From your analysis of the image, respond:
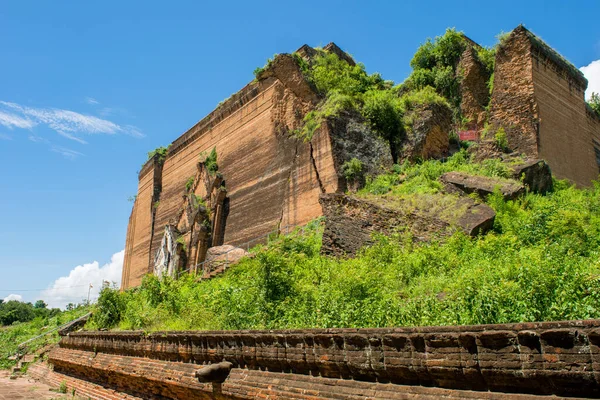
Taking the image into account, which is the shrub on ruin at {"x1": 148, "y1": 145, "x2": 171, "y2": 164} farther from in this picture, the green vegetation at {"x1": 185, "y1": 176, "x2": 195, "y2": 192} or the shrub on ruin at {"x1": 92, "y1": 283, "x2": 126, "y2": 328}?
the shrub on ruin at {"x1": 92, "y1": 283, "x2": 126, "y2": 328}

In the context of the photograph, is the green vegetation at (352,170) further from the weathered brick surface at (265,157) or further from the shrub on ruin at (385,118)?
the shrub on ruin at (385,118)

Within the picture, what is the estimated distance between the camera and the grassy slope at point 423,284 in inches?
176

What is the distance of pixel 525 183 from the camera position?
39.0 feet

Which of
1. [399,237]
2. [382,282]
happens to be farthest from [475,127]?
[382,282]

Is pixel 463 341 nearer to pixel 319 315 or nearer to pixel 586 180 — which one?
pixel 319 315

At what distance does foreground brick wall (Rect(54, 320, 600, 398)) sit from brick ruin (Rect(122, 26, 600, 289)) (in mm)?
9758

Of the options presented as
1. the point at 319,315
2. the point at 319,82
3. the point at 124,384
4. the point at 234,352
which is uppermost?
the point at 319,82

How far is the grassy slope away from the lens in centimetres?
446

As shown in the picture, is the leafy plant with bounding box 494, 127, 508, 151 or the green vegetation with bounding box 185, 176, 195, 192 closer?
the leafy plant with bounding box 494, 127, 508, 151

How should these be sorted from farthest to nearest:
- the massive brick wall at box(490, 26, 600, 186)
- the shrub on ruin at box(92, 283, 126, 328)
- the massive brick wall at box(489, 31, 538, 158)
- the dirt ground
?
the massive brick wall at box(490, 26, 600, 186) < the massive brick wall at box(489, 31, 538, 158) < the shrub on ruin at box(92, 283, 126, 328) < the dirt ground

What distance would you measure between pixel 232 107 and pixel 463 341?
20043 millimetres

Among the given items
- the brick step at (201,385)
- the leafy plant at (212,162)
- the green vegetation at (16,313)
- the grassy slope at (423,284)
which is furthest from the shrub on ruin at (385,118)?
the green vegetation at (16,313)

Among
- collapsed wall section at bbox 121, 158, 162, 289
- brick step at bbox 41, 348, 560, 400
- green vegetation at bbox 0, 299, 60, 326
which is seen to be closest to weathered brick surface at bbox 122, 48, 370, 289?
collapsed wall section at bbox 121, 158, 162, 289

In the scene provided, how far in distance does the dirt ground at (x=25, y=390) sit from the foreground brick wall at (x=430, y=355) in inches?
207
